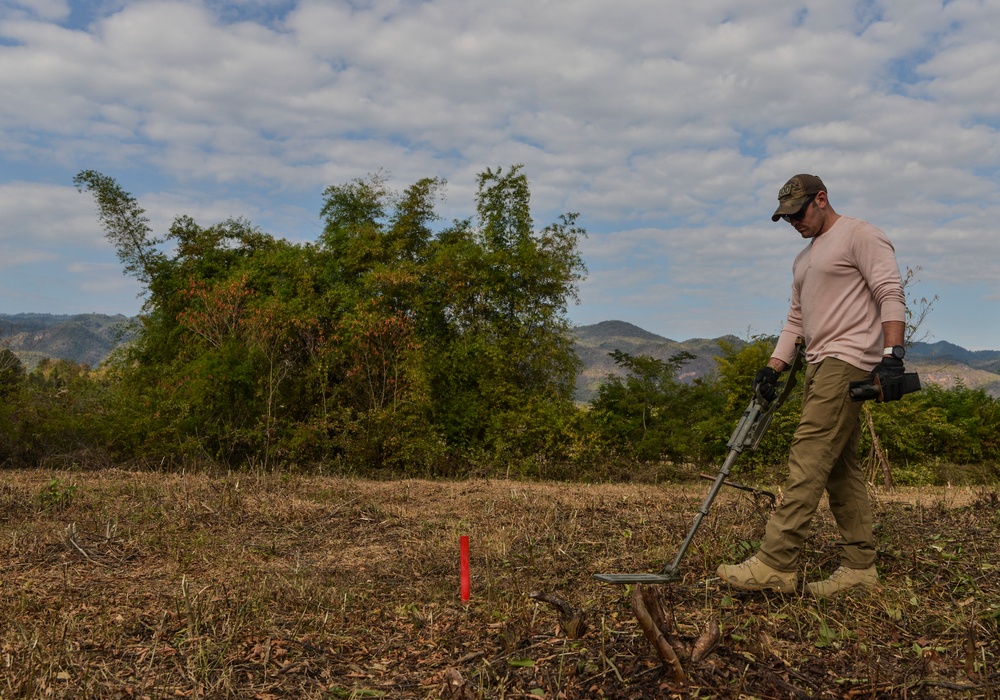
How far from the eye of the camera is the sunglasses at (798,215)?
14.0 feet

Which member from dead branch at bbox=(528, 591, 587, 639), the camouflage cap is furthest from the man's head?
dead branch at bbox=(528, 591, 587, 639)

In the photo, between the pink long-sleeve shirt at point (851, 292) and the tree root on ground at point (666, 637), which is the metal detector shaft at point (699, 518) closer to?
the tree root on ground at point (666, 637)

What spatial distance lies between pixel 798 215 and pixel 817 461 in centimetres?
137

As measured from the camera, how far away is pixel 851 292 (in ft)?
13.6

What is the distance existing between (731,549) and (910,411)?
589 inches

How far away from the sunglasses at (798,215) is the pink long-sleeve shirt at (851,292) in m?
0.17

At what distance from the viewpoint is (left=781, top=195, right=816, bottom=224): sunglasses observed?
427cm

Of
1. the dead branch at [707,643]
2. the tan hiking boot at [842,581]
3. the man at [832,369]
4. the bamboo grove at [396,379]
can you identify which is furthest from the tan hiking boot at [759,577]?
the bamboo grove at [396,379]

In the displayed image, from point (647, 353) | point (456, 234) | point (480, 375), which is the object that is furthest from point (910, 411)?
point (456, 234)

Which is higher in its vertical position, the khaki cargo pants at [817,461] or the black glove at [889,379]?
the black glove at [889,379]

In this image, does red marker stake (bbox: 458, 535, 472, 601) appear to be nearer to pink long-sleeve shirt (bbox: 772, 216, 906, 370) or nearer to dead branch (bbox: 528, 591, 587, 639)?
dead branch (bbox: 528, 591, 587, 639)

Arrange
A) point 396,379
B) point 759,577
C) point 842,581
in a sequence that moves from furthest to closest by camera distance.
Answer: point 396,379, point 842,581, point 759,577

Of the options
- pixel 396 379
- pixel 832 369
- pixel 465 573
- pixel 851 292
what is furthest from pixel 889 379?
pixel 396 379

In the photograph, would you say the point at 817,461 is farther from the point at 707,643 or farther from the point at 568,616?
the point at 568,616
